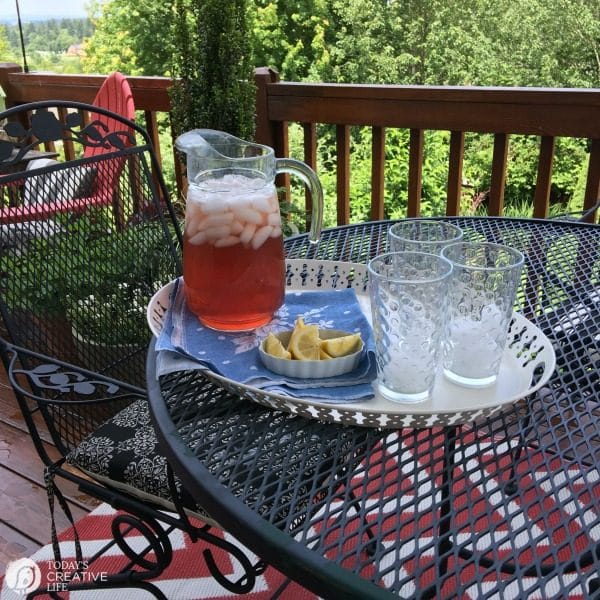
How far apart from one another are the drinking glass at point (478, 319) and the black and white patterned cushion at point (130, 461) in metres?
0.55

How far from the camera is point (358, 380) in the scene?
83 cm

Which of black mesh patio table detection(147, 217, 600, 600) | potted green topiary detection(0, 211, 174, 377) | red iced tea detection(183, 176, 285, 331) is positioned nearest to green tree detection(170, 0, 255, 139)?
potted green topiary detection(0, 211, 174, 377)

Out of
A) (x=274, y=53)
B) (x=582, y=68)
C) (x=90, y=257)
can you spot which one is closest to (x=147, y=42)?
(x=274, y=53)

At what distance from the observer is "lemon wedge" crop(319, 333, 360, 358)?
0.85 meters

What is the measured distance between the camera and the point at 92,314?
150 centimetres

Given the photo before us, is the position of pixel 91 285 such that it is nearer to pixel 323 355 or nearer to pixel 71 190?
pixel 71 190

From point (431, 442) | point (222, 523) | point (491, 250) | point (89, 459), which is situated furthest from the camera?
point (89, 459)

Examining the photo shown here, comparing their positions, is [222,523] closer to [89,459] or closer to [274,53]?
[89,459]

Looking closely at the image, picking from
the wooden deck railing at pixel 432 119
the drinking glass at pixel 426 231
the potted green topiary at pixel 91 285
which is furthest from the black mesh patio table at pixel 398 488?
the wooden deck railing at pixel 432 119

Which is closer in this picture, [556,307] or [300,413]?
[300,413]

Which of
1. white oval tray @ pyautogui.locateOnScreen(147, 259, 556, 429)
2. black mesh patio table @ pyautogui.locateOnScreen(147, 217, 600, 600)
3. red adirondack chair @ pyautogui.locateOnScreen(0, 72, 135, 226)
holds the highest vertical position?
red adirondack chair @ pyautogui.locateOnScreen(0, 72, 135, 226)

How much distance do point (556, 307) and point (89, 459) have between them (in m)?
0.92

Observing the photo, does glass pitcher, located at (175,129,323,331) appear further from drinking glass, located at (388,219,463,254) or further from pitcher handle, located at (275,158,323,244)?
drinking glass, located at (388,219,463,254)

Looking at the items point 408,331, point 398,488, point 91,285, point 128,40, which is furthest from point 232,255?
point 128,40
